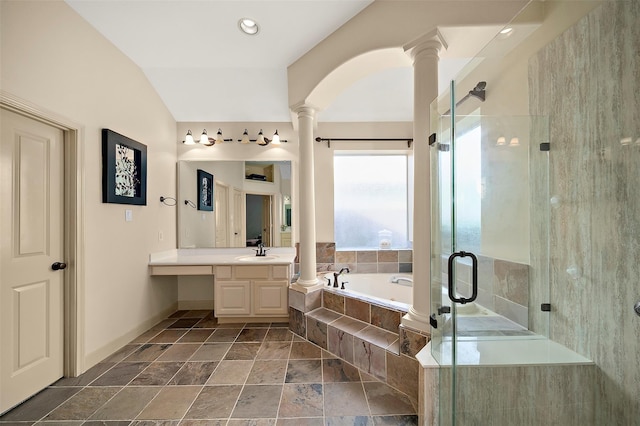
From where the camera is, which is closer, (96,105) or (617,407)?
(617,407)

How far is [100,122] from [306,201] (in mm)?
1925

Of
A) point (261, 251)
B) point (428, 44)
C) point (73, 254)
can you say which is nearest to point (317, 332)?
point (261, 251)

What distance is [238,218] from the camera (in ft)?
10.4

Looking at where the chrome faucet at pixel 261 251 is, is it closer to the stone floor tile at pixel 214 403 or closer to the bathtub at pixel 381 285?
the bathtub at pixel 381 285

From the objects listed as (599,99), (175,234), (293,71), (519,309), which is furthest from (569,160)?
(175,234)

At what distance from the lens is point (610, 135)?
114 centimetres

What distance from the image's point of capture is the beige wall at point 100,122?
59.8 inches

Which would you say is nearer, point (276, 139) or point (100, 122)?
point (100, 122)

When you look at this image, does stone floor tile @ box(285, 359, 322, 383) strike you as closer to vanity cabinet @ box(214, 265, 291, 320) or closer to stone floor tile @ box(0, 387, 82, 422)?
vanity cabinet @ box(214, 265, 291, 320)

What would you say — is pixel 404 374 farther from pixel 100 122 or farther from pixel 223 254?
pixel 100 122

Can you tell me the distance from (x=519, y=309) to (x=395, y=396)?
0.99 m

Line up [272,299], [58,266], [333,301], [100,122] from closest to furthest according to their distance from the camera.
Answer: [58,266] → [100,122] → [333,301] → [272,299]

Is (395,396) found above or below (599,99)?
below

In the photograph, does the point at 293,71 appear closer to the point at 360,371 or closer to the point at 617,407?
the point at 360,371
